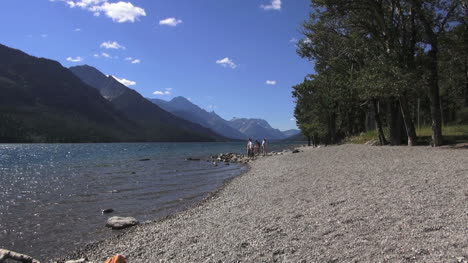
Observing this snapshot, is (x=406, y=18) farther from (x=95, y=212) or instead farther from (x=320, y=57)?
(x=95, y=212)

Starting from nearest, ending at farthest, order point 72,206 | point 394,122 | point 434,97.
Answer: point 72,206 < point 434,97 < point 394,122

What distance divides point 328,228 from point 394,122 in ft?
116

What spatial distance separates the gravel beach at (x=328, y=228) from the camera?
7457 millimetres

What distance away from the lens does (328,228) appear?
9.41 m

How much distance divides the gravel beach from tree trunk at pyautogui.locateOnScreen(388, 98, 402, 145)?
23967 millimetres

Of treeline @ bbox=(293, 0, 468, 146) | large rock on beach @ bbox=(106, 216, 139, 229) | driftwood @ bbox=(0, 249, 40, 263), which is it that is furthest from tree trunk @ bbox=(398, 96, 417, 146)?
driftwood @ bbox=(0, 249, 40, 263)

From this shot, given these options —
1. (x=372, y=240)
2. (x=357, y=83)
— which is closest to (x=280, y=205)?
(x=372, y=240)

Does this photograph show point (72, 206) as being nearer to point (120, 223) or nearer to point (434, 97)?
point (120, 223)

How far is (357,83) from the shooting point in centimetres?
3425

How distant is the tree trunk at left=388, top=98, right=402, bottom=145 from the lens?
3910 cm

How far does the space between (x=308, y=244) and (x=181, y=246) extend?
405 cm

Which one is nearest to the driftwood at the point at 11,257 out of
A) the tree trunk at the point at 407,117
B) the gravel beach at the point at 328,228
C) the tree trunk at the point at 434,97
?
the gravel beach at the point at 328,228

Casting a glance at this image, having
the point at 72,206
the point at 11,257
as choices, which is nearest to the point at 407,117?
the point at 72,206

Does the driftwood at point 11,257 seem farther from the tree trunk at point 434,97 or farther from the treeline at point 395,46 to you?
the tree trunk at point 434,97
